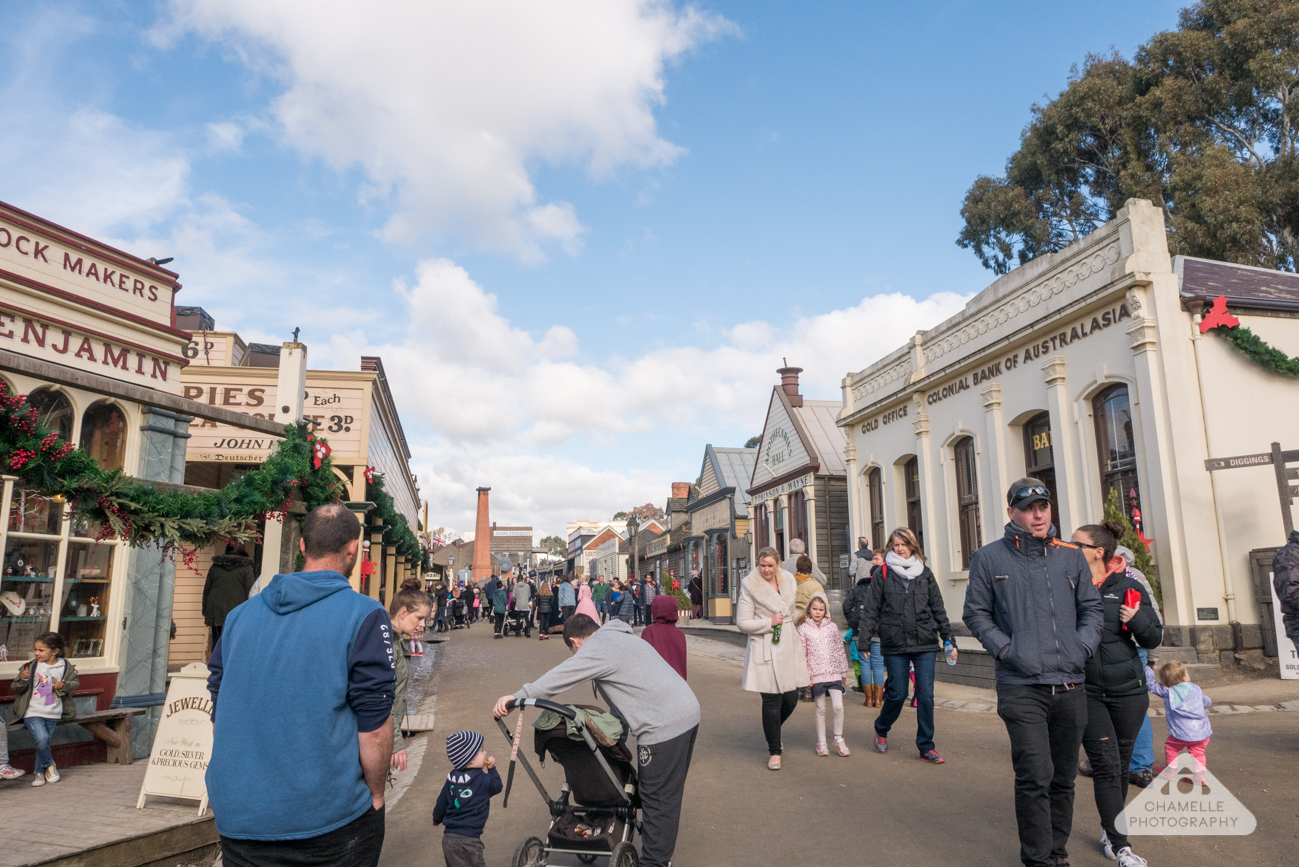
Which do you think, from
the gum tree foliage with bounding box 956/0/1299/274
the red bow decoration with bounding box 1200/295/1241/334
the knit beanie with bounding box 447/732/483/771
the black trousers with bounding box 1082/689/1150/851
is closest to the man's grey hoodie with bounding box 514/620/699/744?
the knit beanie with bounding box 447/732/483/771

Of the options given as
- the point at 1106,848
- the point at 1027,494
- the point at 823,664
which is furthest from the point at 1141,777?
the point at 1027,494

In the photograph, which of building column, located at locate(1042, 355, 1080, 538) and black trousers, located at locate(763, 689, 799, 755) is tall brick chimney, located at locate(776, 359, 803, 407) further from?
black trousers, located at locate(763, 689, 799, 755)

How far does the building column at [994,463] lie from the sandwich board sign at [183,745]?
40.8ft

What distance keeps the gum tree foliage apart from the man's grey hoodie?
23033 mm

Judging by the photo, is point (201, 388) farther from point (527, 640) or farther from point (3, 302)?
point (527, 640)

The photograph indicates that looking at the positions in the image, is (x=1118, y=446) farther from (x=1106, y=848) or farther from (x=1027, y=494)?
(x=1027, y=494)

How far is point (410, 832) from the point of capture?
571 cm

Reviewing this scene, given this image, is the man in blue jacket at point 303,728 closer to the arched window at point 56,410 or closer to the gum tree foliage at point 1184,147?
the arched window at point 56,410

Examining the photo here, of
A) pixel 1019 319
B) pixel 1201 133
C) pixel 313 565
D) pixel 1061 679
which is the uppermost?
pixel 1201 133

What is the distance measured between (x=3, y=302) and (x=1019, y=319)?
13.8 m

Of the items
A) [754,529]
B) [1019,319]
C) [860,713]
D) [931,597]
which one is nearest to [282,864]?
[931,597]

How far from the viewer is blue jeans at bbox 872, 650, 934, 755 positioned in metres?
7.22

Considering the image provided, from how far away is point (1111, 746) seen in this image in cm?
451

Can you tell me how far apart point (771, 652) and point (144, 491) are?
16.1 feet
